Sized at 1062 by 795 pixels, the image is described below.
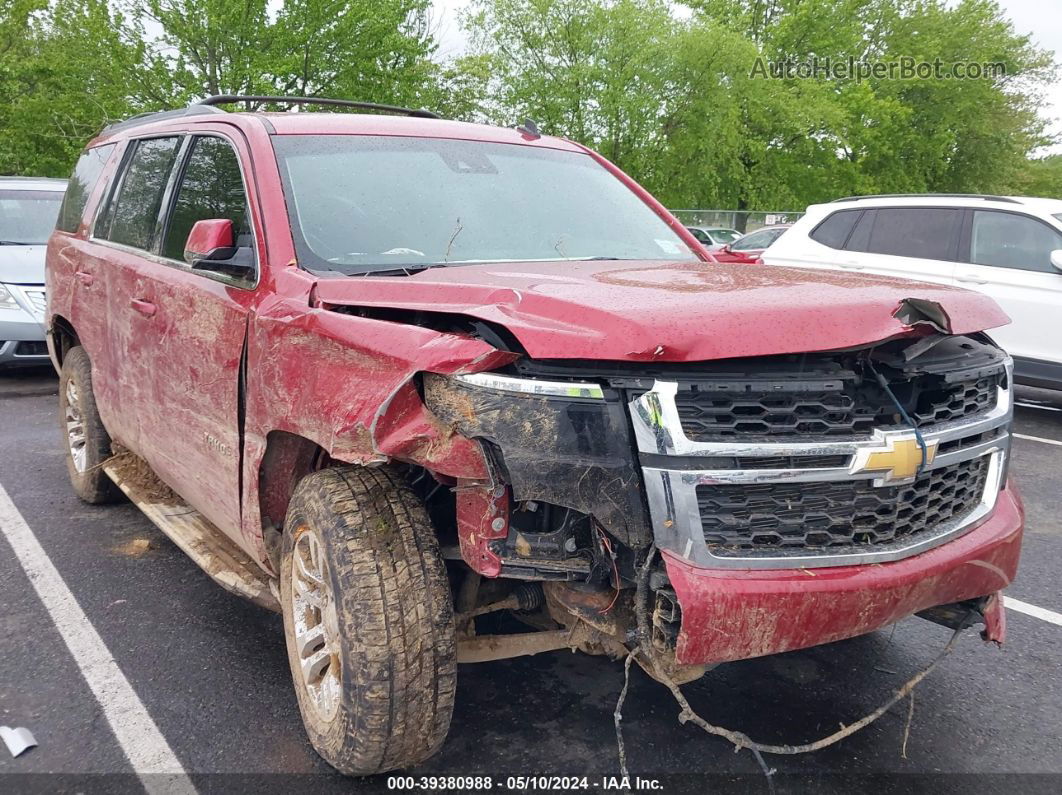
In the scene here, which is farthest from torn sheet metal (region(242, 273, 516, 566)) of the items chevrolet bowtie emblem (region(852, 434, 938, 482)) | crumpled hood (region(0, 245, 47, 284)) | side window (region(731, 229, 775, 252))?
side window (region(731, 229, 775, 252))

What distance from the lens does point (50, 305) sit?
5.29m

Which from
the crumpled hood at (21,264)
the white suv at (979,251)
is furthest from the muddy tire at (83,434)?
the white suv at (979,251)

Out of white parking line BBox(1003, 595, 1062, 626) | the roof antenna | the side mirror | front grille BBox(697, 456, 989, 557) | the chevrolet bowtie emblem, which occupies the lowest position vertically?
white parking line BBox(1003, 595, 1062, 626)

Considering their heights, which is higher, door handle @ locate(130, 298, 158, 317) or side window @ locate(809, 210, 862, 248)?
side window @ locate(809, 210, 862, 248)

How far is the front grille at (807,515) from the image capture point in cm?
220

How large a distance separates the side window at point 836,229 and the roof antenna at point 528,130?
18.5ft

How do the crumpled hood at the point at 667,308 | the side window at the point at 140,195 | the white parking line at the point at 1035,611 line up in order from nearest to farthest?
the crumpled hood at the point at 667,308 → the white parking line at the point at 1035,611 → the side window at the point at 140,195

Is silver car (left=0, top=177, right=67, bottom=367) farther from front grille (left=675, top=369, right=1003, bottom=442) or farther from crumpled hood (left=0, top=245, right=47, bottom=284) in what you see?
front grille (left=675, top=369, right=1003, bottom=442)

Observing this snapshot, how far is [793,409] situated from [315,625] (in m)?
1.55

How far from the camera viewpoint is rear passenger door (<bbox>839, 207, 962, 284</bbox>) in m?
8.23

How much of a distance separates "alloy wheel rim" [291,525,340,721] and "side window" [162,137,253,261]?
113 cm

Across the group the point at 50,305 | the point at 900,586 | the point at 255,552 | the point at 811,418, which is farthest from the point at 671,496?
the point at 50,305

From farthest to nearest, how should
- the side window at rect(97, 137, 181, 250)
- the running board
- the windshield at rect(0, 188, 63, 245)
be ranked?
1. the windshield at rect(0, 188, 63, 245)
2. the side window at rect(97, 137, 181, 250)
3. the running board

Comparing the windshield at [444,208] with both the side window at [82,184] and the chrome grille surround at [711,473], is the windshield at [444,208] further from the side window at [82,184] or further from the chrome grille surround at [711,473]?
the side window at [82,184]
